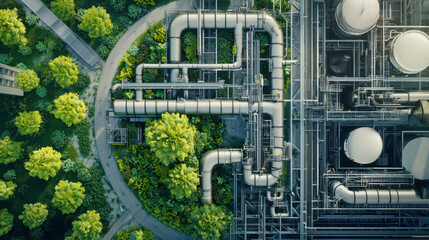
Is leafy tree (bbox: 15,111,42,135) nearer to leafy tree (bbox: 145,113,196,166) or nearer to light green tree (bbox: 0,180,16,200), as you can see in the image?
light green tree (bbox: 0,180,16,200)

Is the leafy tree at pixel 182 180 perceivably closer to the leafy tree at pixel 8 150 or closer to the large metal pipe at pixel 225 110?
the large metal pipe at pixel 225 110

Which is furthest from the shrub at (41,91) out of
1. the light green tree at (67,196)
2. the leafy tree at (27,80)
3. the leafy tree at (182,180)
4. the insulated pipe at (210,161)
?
the insulated pipe at (210,161)

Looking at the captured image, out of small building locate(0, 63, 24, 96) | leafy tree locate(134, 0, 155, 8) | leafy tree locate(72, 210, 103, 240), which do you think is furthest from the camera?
leafy tree locate(134, 0, 155, 8)

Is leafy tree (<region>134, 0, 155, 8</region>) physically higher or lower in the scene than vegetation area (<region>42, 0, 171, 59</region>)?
higher

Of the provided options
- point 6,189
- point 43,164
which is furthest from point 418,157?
point 6,189

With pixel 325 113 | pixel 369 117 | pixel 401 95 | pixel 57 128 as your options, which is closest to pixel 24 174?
pixel 57 128

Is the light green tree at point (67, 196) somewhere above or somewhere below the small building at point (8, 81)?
below

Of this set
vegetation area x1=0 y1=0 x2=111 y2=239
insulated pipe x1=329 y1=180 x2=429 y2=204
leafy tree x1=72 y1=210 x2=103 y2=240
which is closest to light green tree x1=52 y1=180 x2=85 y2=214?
vegetation area x1=0 y1=0 x2=111 y2=239
